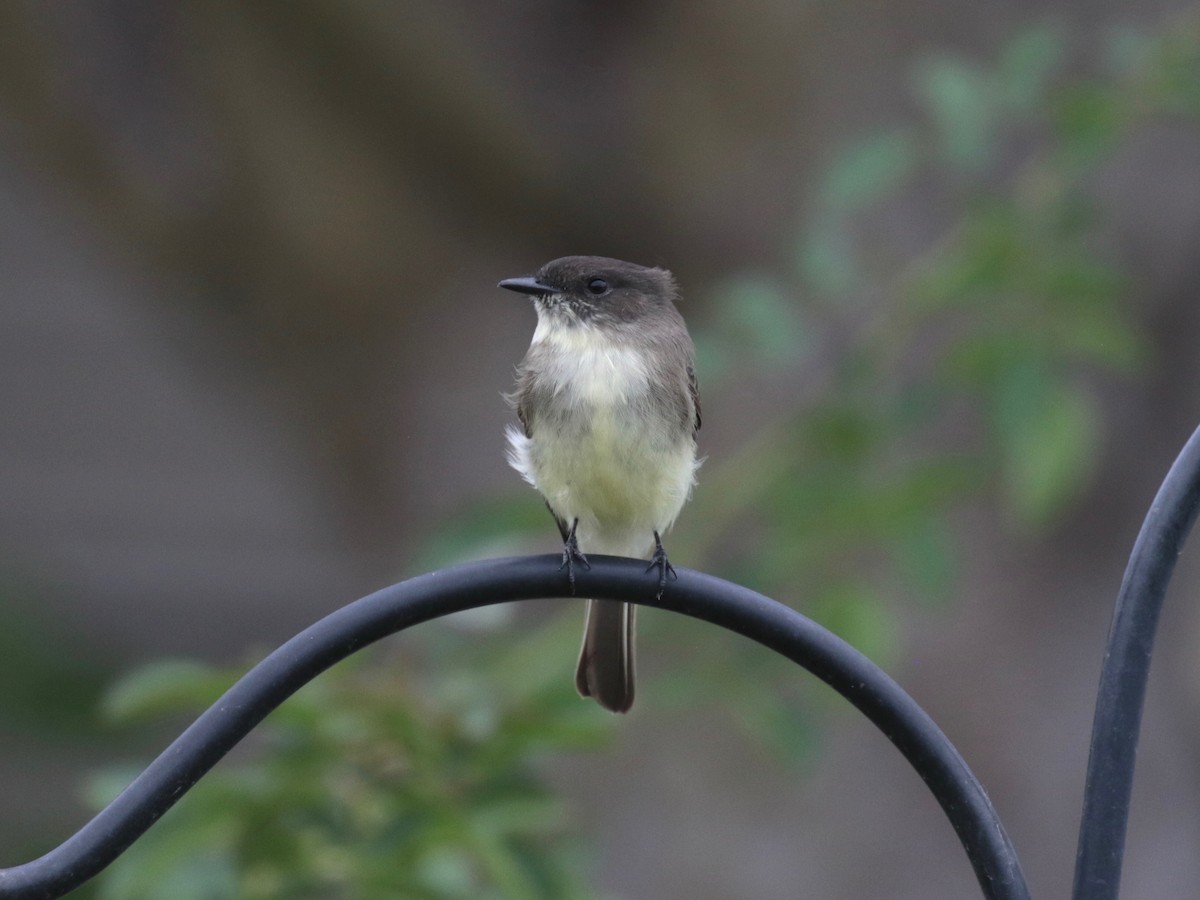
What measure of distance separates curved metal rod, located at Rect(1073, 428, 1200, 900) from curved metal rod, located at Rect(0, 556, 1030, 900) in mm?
115

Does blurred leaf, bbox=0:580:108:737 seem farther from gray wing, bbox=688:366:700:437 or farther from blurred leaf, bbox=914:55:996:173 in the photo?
blurred leaf, bbox=914:55:996:173

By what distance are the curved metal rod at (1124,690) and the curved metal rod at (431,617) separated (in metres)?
0.11

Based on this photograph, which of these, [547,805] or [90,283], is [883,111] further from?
[90,283]

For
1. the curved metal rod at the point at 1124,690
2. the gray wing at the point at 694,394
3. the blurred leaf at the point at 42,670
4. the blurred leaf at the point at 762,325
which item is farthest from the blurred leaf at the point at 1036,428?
the blurred leaf at the point at 42,670

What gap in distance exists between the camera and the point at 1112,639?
197 centimetres

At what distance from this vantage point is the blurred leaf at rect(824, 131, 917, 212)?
12.2ft

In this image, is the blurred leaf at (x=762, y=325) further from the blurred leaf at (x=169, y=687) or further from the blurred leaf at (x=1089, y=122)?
the blurred leaf at (x=169, y=687)

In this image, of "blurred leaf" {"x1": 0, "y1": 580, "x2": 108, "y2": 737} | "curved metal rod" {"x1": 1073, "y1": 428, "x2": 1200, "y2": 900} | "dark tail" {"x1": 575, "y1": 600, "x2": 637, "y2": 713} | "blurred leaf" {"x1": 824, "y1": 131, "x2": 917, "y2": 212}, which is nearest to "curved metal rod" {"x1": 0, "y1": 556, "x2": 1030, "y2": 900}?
"curved metal rod" {"x1": 1073, "y1": 428, "x2": 1200, "y2": 900}

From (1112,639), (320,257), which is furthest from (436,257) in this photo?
(1112,639)

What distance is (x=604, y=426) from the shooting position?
3082 mm

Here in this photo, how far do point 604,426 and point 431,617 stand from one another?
3.25 feet

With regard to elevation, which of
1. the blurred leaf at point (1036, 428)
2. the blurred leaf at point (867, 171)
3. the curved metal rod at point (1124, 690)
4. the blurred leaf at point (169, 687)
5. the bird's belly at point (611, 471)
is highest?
the blurred leaf at point (867, 171)

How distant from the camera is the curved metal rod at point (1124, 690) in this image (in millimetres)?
1915

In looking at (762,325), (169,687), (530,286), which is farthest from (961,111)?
(169,687)
